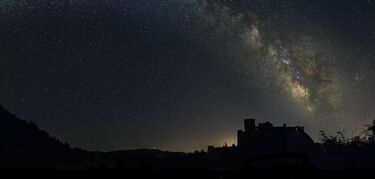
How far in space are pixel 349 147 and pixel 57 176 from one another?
79587mm

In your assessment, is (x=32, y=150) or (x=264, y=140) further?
(x=264, y=140)

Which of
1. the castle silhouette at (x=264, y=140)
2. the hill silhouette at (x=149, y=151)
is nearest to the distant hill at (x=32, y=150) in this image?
the hill silhouette at (x=149, y=151)

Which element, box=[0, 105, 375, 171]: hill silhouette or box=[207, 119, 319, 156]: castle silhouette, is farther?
box=[207, 119, 319, 156]: castle silhouette

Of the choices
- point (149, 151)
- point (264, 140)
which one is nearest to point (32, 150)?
point (149, 151)

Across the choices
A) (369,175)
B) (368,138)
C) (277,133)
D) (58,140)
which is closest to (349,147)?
(368,138)

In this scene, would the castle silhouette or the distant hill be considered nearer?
the distant hill

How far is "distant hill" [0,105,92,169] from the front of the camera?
5262 cm

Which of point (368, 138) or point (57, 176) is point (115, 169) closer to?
point (57, 176)

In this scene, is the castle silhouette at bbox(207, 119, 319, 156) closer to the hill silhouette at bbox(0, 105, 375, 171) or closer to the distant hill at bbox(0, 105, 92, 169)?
the hill silhouette at bbox(0, 105, 375, 171)

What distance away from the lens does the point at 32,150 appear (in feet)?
180

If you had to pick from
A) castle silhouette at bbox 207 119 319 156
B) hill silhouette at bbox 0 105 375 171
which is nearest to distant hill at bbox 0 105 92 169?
hill silhouette at bbox 0 105 375 171

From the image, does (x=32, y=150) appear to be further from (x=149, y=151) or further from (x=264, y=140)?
(x=264, y=140)

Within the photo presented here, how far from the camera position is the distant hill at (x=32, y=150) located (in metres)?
52.6

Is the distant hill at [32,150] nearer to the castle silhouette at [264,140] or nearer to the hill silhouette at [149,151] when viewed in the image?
the hill silhouette at [149,151]
